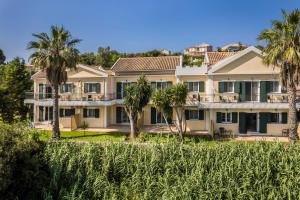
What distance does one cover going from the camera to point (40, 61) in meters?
33.2

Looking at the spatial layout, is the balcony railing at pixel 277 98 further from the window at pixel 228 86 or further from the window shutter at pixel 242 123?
the window at pixel 228 86

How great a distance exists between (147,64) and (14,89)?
19497 millimetres

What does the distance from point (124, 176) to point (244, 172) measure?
21.5 ft

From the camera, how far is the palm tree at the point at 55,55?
33469mm

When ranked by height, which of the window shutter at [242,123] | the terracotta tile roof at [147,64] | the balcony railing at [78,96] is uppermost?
the terracotta tile roof at [147,64]

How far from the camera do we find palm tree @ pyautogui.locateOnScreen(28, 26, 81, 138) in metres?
33.5

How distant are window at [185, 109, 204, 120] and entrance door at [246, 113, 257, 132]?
Answer: 17.0 ft

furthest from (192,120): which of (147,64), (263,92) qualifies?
(147,64)

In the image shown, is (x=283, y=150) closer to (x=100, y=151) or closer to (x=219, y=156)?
(x=219, y=156)

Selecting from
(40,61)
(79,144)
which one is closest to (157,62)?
(40,61)

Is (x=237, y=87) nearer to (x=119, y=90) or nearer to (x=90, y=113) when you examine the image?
(x=119, y=90)

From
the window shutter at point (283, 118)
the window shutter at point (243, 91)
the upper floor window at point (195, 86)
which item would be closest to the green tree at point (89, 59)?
the upper floor window at point (195, 86)

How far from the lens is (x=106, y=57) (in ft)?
295

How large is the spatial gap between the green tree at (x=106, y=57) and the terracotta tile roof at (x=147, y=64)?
38.5 metres
